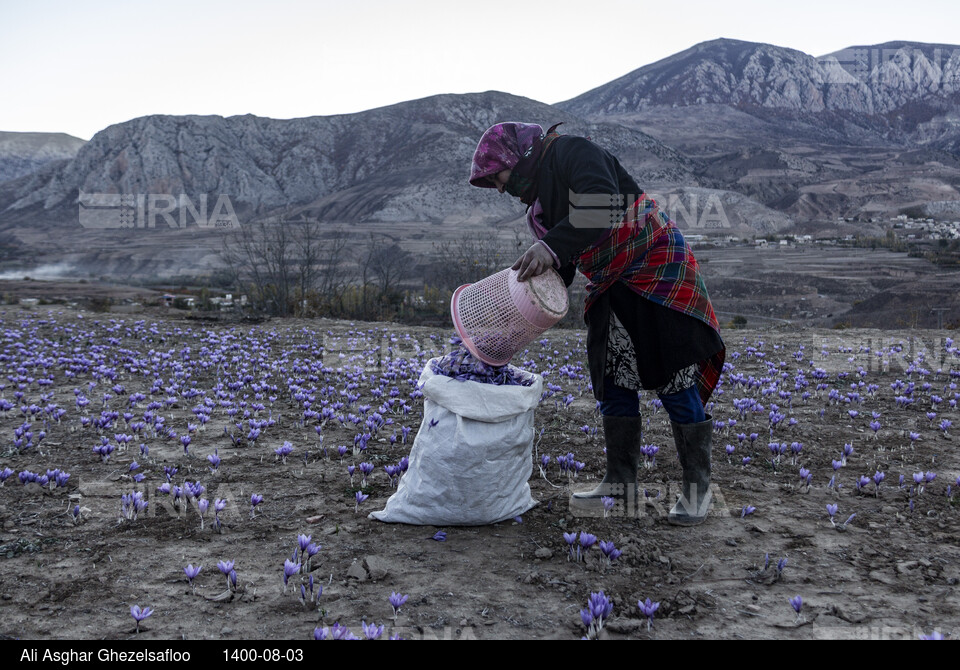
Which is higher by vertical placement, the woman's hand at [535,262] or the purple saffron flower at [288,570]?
the woman's hand at [535,262]

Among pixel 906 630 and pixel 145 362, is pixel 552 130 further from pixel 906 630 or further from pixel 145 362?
pixel 145 362

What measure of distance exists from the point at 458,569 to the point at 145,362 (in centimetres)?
699

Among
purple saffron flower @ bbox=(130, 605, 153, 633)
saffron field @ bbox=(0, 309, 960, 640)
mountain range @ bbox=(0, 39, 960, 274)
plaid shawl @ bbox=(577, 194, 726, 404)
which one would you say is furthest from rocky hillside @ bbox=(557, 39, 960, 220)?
purple saffron flower @ bbox=(130, 605, 153, 633)

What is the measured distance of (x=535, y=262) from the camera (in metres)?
3.38

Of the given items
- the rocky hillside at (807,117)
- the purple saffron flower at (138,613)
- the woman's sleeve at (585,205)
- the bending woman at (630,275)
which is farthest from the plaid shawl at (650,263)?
the rocky hillside at (807,117)

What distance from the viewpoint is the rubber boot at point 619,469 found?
398cm

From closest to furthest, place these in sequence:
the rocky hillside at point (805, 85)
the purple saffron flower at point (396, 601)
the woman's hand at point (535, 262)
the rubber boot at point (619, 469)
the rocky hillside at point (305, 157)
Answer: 1. the purple saffron flower at point (396, 601)
2. the woman's hand at point (535, 262)
3. the rubber boot at point (619, 469)
4. the rocky hillside at point (305, 157)
5. the rocky hillside at point (805, 85)

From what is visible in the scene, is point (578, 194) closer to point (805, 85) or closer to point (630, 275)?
point (630, 275)

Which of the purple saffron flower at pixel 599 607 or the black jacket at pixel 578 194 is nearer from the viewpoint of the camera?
the purple saffron flower at pixel 599 607

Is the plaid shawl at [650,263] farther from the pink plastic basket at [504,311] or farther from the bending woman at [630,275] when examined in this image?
the pink plastic basket at [504,311]

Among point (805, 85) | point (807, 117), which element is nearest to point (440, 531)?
point (807, 117)

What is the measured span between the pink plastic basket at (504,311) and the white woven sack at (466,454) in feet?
0.73

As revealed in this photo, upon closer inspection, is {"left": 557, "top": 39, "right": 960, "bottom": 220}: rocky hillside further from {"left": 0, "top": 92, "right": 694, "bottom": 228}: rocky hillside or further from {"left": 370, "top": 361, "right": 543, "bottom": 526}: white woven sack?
{"left": 370, "top": 361, "right": 543, "bottom": 526}: white woven sack

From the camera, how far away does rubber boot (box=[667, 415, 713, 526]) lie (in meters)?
3.73
